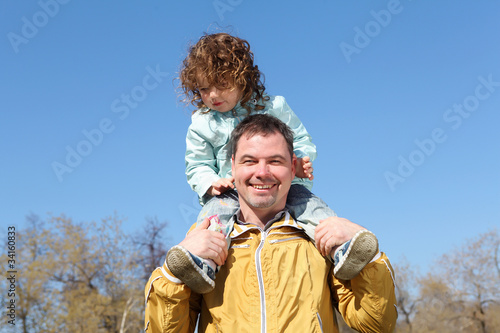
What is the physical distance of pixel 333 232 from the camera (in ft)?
10.3

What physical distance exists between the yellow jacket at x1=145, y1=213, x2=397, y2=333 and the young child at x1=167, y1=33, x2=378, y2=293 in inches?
8.2

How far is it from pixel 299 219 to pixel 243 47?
5.98 feet

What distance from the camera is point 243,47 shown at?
4.47m

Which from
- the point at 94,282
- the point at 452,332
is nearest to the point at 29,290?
the point at 94,282

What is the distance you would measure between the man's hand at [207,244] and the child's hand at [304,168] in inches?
34.9


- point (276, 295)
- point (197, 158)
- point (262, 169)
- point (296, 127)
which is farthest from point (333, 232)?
point (197, 158)

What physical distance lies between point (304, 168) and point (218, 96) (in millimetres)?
952

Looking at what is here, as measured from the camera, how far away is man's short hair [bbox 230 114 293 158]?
353cm

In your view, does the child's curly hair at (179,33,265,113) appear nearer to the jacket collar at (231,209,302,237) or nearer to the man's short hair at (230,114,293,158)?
the man's short hair at (230,114,293,158)

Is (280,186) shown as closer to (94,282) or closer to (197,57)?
(197,57)

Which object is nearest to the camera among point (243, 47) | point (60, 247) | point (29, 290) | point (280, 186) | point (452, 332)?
point (280, 186)

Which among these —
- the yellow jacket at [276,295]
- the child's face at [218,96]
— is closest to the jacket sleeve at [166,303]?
the yellow jacket at [276,295]

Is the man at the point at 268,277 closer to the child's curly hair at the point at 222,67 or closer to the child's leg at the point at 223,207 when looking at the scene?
the child's leg at the point at 223,207

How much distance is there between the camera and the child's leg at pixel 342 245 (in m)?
2.96
